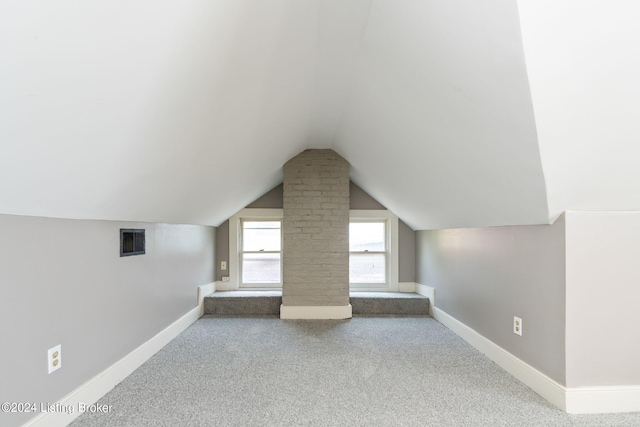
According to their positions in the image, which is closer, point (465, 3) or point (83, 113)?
point (83, 113)

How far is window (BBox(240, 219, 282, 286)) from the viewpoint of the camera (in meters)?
5.85

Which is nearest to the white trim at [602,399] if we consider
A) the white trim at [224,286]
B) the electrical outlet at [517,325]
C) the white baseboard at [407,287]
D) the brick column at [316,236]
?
the electrical outlet at [517,325]

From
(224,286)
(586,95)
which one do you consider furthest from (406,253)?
(586,95)

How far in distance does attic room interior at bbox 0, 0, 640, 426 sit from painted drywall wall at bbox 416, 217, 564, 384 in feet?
0.06

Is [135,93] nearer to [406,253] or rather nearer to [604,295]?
[604,295]

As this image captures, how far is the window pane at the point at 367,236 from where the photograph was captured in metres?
5.95

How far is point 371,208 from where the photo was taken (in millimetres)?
5836

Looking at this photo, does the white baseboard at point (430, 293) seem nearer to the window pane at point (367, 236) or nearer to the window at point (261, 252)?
the window pane at point (367, 236)

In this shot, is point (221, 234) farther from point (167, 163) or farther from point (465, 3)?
point (465, 3)

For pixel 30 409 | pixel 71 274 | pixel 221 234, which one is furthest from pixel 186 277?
pixel 30 409

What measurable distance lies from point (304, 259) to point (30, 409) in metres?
3.32

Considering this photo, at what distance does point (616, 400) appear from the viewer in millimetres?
2371

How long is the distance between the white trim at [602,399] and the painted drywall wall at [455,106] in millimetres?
1089

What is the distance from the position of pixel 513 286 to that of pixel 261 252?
377 centimetres
